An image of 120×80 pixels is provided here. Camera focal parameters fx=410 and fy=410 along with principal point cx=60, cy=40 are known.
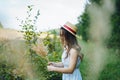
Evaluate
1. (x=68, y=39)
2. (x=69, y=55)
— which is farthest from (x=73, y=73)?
(x=68, y=39)

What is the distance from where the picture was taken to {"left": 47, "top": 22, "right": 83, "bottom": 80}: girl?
4645mm

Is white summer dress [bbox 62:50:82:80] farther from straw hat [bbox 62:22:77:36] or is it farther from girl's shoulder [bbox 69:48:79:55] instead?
straw hat [bbox 62:22:77:36]

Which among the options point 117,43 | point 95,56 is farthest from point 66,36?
point 117,43

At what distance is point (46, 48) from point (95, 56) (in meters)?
2.19

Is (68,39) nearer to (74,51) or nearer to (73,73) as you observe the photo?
(74,51)

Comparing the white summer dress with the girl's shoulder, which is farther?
the white summer dress

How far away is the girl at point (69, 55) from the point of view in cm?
464

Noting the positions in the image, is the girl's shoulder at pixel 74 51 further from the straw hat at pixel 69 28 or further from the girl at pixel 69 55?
the straw hat at pixel 69 28

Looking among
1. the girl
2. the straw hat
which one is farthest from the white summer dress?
the straw hat

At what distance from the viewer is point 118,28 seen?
55.4 ft

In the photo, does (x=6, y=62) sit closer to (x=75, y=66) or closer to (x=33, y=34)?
(x=33, y=34)

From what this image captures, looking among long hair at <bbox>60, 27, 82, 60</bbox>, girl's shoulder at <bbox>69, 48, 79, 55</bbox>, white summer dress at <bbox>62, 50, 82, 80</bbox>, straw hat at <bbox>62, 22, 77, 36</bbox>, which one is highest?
straw hat at <bbox>62, 22, 77, 36</bbox>

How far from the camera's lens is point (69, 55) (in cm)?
476

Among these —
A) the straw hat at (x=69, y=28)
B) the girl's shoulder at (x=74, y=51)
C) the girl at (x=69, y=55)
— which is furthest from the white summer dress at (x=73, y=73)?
the straw hat at (x=69, y=28)
